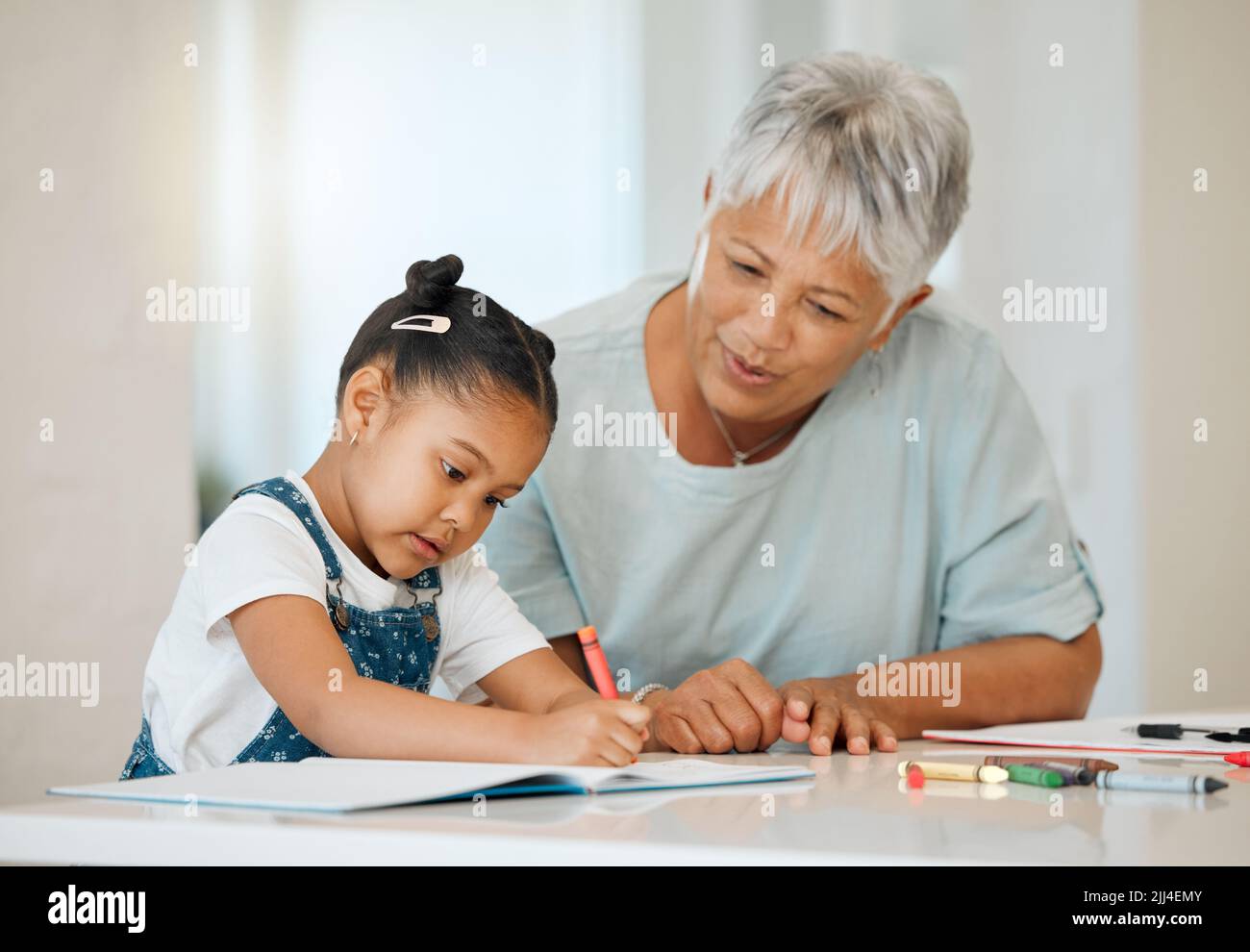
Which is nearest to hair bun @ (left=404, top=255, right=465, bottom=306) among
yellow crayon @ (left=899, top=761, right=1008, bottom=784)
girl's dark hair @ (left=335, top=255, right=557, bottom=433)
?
girl's dark hair @ (left=335, top=255, right=557, bottom=433)

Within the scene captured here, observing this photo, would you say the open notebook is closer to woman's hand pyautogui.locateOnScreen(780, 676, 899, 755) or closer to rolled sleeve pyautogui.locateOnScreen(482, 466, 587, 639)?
woman's hand pyautogui.locateOnScreen(780, 676, 899, 755)

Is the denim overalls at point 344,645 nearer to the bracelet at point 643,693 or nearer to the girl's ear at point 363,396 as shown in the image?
the girl's ear at point 363,396

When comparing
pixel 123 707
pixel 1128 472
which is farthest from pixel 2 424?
pixel 1128 472

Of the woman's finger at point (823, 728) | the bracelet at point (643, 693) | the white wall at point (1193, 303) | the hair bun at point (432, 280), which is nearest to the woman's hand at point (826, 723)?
the woman's finger at point (823, 728)

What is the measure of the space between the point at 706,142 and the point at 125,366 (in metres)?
Answer: 1.60

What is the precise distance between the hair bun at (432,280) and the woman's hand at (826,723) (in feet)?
1.57

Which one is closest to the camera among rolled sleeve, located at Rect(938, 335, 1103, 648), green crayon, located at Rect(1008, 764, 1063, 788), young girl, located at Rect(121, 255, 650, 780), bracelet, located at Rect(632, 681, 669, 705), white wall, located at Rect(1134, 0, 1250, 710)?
green crayon, located at Rect(1008, 764, 1063, 788)

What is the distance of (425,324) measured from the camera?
1.13m

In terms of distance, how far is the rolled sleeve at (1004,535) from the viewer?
4.91 ft

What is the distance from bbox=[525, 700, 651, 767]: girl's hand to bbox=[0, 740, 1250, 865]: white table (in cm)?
8

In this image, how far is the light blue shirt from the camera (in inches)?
59.1

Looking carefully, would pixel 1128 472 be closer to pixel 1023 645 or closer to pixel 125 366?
pixel 1023 645

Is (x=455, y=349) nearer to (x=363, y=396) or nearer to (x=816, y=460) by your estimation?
(x=363, y=396)

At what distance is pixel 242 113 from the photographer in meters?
2.67
